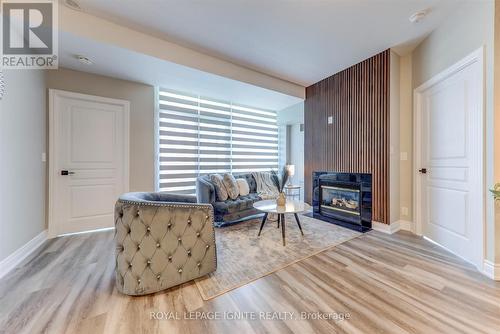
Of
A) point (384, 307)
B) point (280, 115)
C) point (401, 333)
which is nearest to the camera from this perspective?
point (401, 333)

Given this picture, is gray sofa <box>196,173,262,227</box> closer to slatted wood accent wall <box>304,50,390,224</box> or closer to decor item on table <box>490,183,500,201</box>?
slatted wood accent wall <box>304,50,390,224</box>

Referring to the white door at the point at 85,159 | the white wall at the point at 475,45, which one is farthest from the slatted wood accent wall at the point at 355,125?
the white door at the point at 85,159

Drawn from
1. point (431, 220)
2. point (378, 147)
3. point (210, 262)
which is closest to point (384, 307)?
point (210, 262)

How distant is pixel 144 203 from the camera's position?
1597mm

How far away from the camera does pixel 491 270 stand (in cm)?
186

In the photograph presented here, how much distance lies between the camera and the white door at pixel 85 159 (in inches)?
114

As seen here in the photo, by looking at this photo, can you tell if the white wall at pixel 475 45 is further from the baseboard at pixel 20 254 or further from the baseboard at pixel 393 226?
the baseboard at pixel 20 254

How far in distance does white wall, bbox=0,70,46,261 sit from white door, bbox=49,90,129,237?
5.7 inches

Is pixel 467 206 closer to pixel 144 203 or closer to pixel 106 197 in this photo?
pixel 144 203

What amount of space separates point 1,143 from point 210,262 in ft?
7.76

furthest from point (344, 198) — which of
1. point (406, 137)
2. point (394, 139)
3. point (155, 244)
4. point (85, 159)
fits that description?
point (85, 159)

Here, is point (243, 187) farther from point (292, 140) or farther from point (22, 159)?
point (22, 159)

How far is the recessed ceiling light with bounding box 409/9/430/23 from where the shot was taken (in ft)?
7.36

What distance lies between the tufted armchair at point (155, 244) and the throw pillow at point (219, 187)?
1.67 meters
